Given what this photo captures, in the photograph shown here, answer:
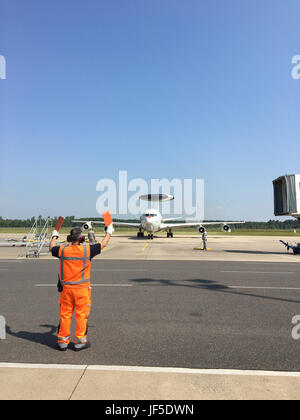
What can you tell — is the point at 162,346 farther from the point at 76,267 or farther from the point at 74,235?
the point at 74,235

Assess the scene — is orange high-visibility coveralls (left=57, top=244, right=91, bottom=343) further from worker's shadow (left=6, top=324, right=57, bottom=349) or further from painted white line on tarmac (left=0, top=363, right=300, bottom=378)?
painted white line on tarmac (left=0, top=363, right=300, bottom=378)

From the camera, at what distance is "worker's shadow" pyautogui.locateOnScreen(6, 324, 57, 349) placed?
5008mm

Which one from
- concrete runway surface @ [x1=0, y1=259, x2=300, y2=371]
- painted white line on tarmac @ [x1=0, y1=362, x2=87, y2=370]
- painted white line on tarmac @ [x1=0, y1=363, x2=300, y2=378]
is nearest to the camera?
painted white line on tarmac @ [x1=0, y1=363, x2=300, y2=378]

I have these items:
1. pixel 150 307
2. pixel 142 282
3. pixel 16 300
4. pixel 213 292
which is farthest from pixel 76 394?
pixel 142 282

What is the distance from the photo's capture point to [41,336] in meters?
5.32

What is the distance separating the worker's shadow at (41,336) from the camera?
5008 mm

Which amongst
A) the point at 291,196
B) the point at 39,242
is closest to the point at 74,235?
the point at 39,242

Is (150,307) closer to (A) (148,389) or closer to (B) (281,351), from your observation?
(B) (281,351)

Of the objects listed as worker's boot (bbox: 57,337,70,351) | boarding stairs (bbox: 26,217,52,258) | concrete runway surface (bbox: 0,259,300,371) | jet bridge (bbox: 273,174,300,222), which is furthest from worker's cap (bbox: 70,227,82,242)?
jet bridge (bbox: 273,174,300,222)

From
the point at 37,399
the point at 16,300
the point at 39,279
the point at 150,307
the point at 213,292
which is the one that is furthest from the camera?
the point at 39,279

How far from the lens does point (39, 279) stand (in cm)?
1109

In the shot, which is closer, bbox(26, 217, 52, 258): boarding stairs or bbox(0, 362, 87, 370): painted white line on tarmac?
bbox(0, 362, 87, 370): painted white line on tarmac

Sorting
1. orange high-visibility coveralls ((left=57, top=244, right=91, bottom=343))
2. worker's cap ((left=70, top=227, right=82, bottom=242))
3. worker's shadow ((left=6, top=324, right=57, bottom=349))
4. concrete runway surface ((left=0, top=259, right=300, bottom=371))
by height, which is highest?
worker's cap ((left=70, top=227, right=82, bottom=242))

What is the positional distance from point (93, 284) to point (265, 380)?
23.3 ft
